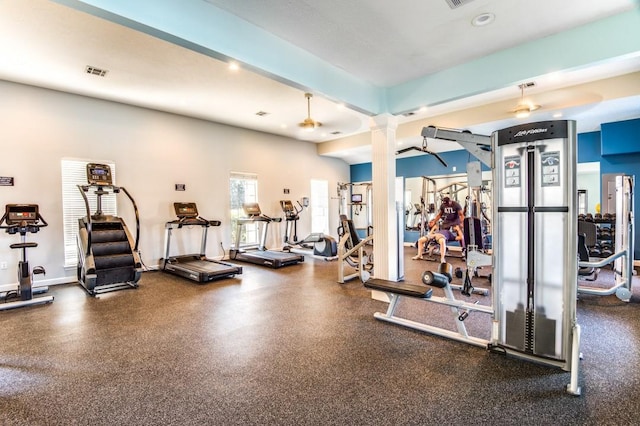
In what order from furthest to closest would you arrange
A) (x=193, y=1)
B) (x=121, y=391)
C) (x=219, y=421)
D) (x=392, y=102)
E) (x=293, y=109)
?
(x=293, y=109), (x=392, y=102), (x=193, y=1), (x=121, y=391), (x=219, y=421)

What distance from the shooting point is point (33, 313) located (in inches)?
155

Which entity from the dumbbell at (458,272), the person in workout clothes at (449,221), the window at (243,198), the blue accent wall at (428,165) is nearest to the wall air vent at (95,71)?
Answer: the window at (243,198)

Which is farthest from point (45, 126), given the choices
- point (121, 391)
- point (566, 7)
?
point (566, 7)

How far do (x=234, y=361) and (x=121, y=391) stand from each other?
0.80 metres

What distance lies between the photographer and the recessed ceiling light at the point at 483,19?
112 inches

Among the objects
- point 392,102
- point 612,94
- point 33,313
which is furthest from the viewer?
point 612,94

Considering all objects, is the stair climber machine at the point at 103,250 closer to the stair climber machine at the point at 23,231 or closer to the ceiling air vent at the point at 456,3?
the stair climber machine at the point at 23,231

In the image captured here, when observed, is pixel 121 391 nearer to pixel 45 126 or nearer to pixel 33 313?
pixel 33 313

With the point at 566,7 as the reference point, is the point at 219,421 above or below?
below

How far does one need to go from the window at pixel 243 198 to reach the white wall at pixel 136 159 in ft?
0.57

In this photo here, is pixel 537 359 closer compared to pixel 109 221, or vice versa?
pixel 537 359

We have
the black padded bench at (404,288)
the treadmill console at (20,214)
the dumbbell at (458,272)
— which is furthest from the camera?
the dumbbell at (458,272)

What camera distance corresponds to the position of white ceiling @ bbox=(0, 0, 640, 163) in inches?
110

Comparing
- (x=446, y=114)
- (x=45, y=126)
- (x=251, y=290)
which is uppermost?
(x=446, y=114)
